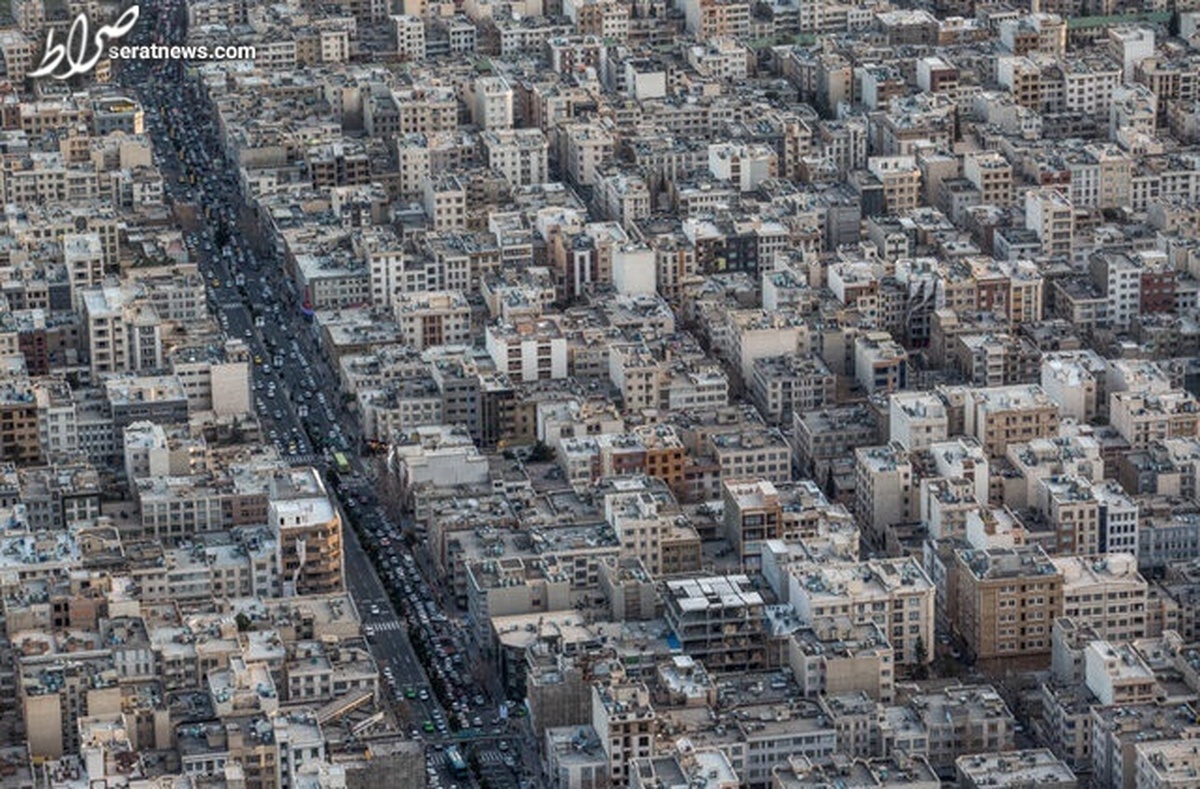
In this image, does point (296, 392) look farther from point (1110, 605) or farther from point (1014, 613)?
point (1110, 605)

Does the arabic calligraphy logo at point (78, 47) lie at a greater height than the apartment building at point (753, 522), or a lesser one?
greater

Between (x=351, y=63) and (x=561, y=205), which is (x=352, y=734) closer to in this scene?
(x=561, y=205)

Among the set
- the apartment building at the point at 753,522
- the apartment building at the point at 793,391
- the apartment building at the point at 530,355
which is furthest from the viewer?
the apartment building at the point at 530,355

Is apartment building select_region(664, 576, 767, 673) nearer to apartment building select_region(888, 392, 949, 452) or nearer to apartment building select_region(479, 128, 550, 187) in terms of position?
apartment building select_region(888, 392, 949, 452)

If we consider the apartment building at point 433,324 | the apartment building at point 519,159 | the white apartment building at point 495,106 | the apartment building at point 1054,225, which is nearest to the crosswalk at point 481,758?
the apartment building at point 433,324

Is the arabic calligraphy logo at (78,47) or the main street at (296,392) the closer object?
the main street at (296,392)

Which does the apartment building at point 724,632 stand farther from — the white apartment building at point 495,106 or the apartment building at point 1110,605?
the white apartment building at point 495,106

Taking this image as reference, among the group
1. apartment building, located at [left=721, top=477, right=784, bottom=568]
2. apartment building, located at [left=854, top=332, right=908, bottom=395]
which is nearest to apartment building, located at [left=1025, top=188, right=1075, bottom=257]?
apartment building, located at [left=854, top=332, right=908, bottom=395]

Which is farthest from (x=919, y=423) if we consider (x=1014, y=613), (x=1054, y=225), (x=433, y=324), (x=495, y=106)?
(x=495, y=106)

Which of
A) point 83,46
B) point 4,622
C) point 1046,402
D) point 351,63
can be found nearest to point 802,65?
point 351,63
